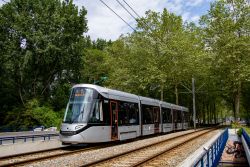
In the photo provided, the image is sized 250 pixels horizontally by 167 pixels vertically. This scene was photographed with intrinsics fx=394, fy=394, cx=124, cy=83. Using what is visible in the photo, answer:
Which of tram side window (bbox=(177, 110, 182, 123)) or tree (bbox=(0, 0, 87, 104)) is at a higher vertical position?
tree (bbox=(0, 0, 87, 104))

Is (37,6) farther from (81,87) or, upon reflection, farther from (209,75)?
(81,87)

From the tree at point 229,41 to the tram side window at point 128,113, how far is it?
80.8ft

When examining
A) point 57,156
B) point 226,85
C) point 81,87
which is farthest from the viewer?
point 226,85

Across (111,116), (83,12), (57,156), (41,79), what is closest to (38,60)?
(41,79)

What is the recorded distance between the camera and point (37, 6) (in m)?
48.6

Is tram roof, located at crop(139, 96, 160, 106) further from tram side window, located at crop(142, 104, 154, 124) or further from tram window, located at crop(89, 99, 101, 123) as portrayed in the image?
Answer: tram window, located at crop(89, 99, 101, 123)

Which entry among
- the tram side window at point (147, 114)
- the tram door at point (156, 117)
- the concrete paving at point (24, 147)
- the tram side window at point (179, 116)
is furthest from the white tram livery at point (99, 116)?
the tram side window at point (179, 116)

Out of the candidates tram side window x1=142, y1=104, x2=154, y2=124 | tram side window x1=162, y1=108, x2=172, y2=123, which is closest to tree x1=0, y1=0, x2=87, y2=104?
tram side window x1=162, y1=108, x2=172, y2=123

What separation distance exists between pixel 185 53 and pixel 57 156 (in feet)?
116

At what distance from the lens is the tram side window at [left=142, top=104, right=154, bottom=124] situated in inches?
1047

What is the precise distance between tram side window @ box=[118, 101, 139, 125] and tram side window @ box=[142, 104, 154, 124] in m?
1.62

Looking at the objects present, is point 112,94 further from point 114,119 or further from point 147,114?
point 147,114

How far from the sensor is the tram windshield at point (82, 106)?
19.1m

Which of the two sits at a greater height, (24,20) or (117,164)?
(24,20)
